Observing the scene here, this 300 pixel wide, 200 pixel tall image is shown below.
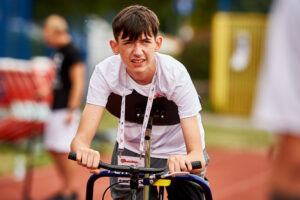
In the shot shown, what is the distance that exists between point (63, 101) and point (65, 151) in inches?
22.6

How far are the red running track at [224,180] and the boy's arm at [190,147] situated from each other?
10.4 feet

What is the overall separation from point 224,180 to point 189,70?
9.07m

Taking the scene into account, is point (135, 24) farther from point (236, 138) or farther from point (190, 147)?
point (236, 138)

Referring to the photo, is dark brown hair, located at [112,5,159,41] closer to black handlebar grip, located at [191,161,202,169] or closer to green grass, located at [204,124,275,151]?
black handlebar grip, located at [191,161,202,169]

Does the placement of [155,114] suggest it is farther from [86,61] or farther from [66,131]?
[86,61]

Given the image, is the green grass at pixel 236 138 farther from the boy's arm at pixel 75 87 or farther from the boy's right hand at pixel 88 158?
the boy's right hand at pixel 88 158

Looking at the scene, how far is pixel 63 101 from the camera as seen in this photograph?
585cm

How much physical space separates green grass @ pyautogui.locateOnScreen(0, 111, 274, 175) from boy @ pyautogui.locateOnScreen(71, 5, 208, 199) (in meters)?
3.70

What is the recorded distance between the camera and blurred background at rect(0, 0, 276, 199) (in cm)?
768

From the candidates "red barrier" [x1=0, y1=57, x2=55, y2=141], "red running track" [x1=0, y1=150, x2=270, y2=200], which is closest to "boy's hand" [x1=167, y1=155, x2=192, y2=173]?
"red running track" [x1=0, y1=150, x2=270, y2=200]

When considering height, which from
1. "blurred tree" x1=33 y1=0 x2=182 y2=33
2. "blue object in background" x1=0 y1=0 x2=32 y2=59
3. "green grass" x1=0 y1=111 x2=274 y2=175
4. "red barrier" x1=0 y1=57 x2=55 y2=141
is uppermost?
"blurred tree" x1=33 y1=0 x2=182 y2=33

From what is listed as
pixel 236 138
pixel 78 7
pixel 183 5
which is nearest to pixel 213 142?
pixel 236 138

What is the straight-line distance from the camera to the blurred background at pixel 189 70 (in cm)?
768

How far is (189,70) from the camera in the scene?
16469mm
